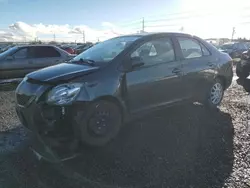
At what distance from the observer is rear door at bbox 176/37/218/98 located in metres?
4.93

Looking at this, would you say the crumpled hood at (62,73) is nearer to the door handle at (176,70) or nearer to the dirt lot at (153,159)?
the dirt lot at (153,159)

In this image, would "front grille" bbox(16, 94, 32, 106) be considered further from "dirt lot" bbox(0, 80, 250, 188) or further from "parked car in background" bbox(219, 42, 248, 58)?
"parked car in background" bbox(219, 42, 248, 58)

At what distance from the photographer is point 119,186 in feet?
9.34

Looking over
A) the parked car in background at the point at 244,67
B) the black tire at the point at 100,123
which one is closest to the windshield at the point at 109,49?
the black tire at the point at 100,123

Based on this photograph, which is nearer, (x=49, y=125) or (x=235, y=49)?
(x=49, y=125)

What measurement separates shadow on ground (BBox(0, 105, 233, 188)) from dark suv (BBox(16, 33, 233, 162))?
31 cm

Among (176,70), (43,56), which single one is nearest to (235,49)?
(43,56)

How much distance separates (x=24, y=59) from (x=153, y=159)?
835 cm

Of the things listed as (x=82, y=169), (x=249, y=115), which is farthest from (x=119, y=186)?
(x=249, y=115)

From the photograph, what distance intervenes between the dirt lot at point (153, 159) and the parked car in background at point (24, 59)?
540 cm

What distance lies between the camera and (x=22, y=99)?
3705mm

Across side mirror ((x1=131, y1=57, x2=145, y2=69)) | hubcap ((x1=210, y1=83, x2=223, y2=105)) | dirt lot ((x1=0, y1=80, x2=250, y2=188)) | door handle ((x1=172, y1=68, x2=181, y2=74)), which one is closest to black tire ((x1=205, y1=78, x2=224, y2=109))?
hubcap ((x1=210, y1=83, x2=223, y2=105))

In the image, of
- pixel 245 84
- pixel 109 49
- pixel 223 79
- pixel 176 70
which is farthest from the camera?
pixel 245 84

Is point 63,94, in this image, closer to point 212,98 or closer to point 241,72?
point 212,98
